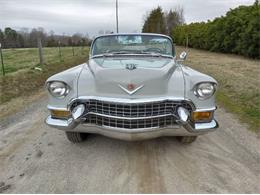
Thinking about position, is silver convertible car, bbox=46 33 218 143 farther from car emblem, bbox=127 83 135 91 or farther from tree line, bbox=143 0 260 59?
tree line, bbox=143 0 260 59

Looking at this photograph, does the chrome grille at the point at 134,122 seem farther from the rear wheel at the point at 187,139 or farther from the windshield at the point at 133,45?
the windshield at the point at 133,45

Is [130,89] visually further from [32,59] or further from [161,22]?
[161,22]

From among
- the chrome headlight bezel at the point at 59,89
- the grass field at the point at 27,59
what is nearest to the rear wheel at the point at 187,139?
the chrome headlight bezel at the point at 59,89

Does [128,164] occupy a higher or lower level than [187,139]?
lower

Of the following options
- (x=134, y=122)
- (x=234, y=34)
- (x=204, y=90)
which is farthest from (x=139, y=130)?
(x=234, y=34)

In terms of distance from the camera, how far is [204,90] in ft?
9.92

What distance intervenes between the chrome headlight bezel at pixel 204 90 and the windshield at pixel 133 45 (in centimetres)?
148

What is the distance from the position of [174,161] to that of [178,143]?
21.2 inches

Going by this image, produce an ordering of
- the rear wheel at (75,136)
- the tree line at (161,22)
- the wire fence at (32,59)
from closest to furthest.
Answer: the rear wheel at (75,136), the wire fence at (32,59), the tree line at (161,22)

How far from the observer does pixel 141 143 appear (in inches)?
142

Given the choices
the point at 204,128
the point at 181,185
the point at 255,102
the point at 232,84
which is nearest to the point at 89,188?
the point at 181,185

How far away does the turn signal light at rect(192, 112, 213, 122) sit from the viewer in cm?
298

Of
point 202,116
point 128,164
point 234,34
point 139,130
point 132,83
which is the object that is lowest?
point 128,164

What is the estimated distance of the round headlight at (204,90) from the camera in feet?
9.82
